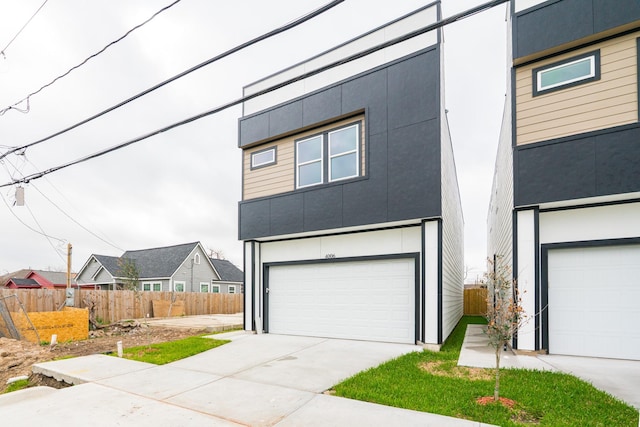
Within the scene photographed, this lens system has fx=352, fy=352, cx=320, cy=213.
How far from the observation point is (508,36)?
8.23 m

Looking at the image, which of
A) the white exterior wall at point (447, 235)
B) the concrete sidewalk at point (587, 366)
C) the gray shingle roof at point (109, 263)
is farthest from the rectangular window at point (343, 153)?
the gray shingle roof at point (109, 263)

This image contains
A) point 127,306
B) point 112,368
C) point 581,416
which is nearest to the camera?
point 581,416

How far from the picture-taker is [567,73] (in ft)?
23.1

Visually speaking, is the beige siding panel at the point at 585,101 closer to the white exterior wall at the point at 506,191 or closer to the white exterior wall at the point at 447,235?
the white exterior wall at the point at 506,191

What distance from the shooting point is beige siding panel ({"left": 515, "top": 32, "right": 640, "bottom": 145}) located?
6453 millimetres

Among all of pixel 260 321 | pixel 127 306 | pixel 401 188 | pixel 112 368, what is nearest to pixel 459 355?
pixel 401 188

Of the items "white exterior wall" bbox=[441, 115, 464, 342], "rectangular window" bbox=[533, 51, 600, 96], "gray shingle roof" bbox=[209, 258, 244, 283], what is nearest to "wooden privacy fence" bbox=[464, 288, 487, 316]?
"white exterior wall" bbox=[441, 115, 464, 342]

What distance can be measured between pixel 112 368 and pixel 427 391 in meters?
5.65

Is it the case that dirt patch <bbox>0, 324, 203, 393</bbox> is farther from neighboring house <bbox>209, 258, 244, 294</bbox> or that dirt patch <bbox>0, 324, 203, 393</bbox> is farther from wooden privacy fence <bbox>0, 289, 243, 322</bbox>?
neighboring house <bbox>209, 258, 244, 294</bbox>

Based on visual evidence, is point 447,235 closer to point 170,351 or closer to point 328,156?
point 328,156

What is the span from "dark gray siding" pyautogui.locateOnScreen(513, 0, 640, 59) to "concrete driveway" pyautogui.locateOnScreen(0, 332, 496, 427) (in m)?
6.85

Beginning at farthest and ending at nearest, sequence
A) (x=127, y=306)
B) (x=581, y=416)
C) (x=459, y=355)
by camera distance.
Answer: (x=127, y=306) < (x=459, y=355) < (x=581, y=416)

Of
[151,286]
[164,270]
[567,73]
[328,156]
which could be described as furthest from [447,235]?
[151,286]

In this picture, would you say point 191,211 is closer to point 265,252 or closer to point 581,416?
point 265,252
